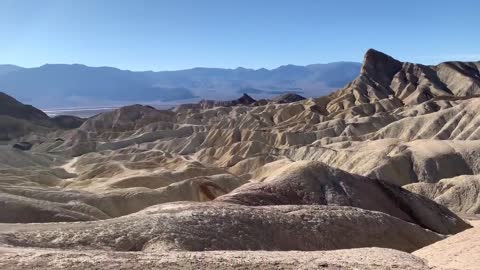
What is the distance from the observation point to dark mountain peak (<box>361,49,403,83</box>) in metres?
168

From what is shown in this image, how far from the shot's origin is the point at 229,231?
80.4 feet

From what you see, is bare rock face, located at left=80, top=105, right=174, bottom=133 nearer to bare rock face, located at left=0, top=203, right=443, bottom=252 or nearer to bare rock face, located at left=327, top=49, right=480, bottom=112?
bare rock face, located at left=327, top=49, right=480, bottom=112

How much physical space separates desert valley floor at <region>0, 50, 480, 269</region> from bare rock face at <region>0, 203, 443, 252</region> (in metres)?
0.07

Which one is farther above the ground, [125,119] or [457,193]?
[457,193]

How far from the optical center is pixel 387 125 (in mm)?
104250

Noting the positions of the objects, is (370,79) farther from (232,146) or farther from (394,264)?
(394,264)

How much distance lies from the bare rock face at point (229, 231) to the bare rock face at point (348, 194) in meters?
7.27

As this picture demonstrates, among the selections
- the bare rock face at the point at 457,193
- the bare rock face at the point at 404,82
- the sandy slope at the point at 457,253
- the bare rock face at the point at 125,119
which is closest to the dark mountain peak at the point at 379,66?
the bare rock face at the point at 404,82

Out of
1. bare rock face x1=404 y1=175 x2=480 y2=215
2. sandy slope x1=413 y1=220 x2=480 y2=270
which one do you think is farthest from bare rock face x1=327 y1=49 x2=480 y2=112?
sandy slope x1=413 y1=220 x2=480 y2=270

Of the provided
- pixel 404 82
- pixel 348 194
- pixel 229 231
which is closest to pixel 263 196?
pixel 348 194

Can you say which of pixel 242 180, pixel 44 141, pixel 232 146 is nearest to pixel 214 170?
Result: pixel 242 180

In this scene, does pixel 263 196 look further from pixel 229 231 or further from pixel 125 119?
pixel 125 119

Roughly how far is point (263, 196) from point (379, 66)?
145m

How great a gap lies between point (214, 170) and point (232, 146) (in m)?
31.6
